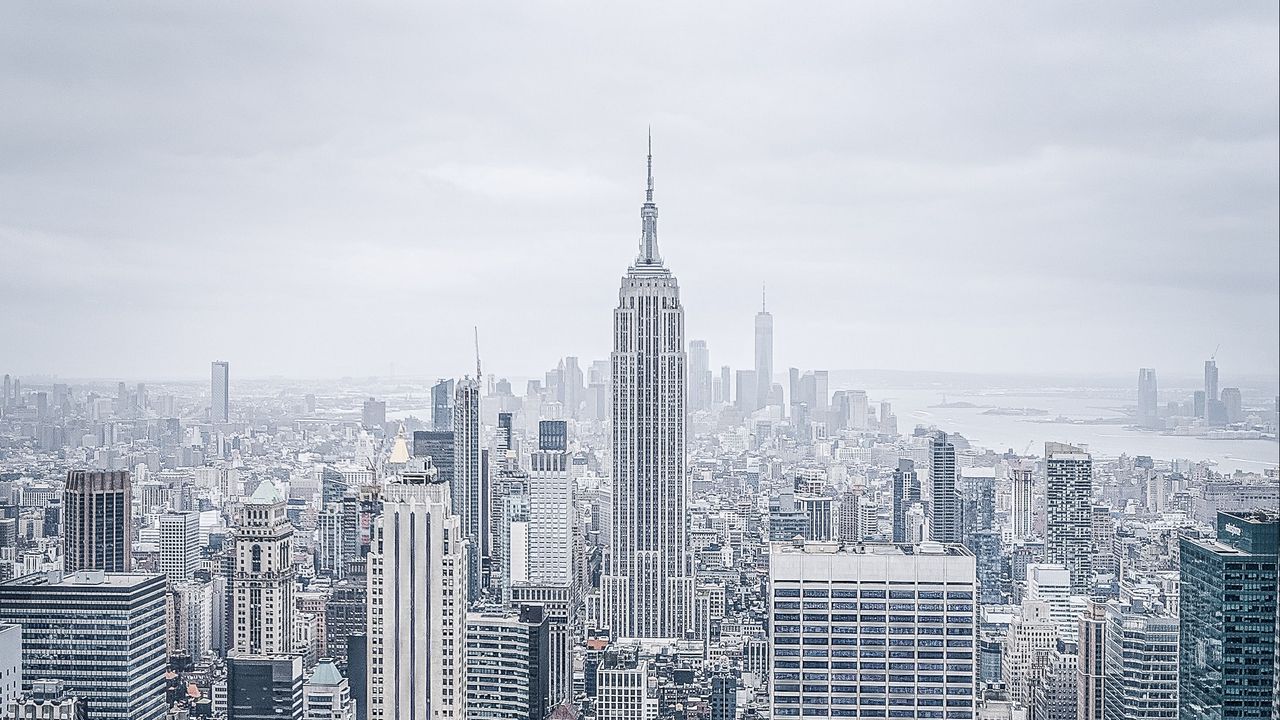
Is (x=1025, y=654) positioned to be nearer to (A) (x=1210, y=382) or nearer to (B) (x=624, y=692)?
(B) (x=624, y=692)

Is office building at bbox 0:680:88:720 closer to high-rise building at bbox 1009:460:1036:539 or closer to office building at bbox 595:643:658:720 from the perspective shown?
office building at bbox 595:643:658:720

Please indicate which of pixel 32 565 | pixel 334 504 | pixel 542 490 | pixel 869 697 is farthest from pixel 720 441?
pixel 32 565

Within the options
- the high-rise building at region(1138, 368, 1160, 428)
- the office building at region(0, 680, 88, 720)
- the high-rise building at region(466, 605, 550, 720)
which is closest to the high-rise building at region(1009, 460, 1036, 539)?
the high-rise building at region(1138, 368, 1160, 428)

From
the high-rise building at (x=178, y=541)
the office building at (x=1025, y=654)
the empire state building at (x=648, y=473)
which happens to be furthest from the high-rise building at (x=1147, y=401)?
the empire state building at (x=648, y=473)

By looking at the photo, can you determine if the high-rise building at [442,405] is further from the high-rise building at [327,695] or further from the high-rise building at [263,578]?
the high-rise building at [327,695]

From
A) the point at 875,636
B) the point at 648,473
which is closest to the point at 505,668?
the point at 875,636
